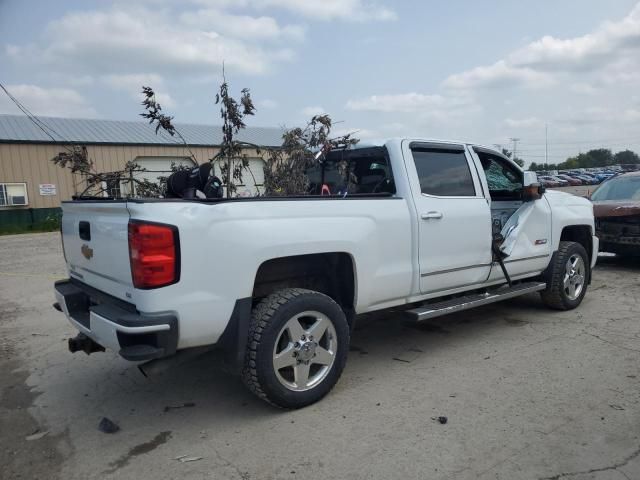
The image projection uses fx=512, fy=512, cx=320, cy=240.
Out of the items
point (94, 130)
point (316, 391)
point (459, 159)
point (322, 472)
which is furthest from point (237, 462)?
point (94, 130)

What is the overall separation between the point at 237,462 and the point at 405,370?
5.99ft

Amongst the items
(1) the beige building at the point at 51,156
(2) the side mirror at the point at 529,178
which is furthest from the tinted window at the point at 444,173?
(1) the beige building at the point at 51,156

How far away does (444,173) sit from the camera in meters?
4.71

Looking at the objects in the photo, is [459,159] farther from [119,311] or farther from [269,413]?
[119,311]

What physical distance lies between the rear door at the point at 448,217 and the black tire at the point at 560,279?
1.31 meters

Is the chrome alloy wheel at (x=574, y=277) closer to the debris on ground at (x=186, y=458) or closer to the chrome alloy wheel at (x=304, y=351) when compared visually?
the chrome alloy wheel at (x=304, y=351)

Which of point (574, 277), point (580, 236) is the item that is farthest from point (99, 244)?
point (580, 236)

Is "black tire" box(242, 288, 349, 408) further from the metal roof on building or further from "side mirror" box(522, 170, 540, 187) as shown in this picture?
the metal roof on building

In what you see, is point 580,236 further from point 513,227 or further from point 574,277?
point 513,227

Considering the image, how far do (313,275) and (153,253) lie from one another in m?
1.43

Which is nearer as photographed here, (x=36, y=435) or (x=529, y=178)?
(x=36, y=435)

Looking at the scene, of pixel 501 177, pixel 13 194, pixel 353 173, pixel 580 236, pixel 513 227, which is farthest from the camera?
pixel 13 194

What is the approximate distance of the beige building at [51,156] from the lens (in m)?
23.0

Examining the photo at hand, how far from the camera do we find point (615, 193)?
9.20 m
